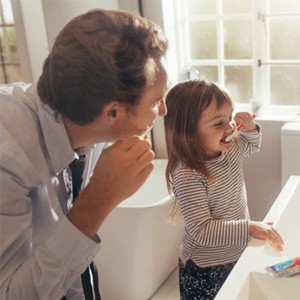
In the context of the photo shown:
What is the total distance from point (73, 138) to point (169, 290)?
146cm

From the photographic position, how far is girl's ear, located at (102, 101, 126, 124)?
845 mm

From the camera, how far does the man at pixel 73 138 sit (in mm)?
757

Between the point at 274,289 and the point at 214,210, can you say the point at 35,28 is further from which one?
the point at 274,289

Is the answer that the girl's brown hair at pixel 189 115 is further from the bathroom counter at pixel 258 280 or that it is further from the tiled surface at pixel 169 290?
the tiled surface at pixel 169 290

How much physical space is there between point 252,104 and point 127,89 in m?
1.67

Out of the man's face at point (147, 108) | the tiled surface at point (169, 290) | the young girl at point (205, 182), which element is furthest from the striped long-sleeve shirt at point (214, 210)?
the tiled surface at point (169, 290)

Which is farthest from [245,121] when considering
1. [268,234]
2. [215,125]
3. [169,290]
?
[169,290]

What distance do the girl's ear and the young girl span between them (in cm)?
49

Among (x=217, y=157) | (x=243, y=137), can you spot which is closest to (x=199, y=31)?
(x=243, y=137)

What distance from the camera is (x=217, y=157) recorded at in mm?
1409

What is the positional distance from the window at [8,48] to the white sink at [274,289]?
A: 1500 mm

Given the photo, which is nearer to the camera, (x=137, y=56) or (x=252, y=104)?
(x=137, y=56)

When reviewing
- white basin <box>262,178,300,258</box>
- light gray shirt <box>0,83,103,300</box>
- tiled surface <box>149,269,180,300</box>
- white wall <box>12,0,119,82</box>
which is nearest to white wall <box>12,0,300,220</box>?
white wall <box>12,0,119,82</box>

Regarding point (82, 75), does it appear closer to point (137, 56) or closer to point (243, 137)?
point (137, 56)
